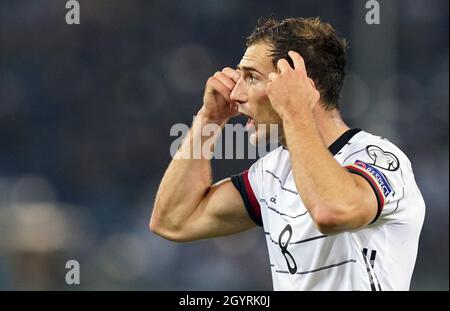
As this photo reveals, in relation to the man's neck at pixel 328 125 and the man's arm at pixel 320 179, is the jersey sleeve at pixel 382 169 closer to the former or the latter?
the man's arm at pixel 320 179

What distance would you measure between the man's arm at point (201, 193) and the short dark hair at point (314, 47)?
0.36 meters

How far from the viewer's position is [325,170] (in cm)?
284

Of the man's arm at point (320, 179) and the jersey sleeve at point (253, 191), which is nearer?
the man's arm at point (320, 179)

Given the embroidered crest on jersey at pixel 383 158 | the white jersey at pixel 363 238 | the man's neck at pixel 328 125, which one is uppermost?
the man's neck at pixel 328 125

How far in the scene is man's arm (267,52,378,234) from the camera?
2.81 m

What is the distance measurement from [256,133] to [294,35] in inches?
17.7

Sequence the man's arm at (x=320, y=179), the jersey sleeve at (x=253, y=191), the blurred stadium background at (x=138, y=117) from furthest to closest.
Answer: the blurred stadium background at (x=138, y=117)
the jersey sleeve at (x=253, y=191)
the man's arm at (x=320, y=179)

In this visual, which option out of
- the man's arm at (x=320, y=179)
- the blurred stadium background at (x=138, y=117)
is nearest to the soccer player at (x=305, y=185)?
the man's arm at (x=320, y=179)

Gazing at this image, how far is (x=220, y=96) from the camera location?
3.93 m

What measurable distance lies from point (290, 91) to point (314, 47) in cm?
51

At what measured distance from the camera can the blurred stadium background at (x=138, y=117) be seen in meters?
8.26

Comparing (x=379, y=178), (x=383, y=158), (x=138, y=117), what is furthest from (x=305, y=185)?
(x=138, y=117)

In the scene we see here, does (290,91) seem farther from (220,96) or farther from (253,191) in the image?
(220,96)

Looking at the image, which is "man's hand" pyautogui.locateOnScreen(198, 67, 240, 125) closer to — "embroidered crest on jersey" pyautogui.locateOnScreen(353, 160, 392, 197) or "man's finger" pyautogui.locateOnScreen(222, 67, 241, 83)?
"man's finger" pyautogui.locateOnScreen(222, 67, 241, 83)
